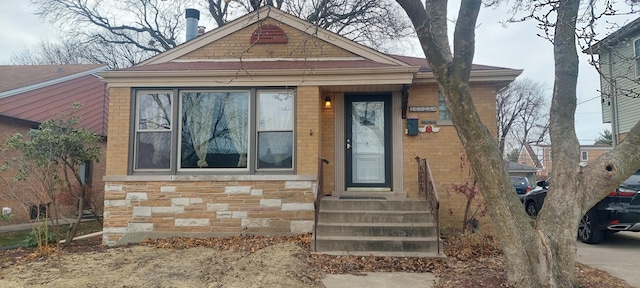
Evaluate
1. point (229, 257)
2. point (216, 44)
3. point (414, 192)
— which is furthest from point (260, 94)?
point (414, 192)

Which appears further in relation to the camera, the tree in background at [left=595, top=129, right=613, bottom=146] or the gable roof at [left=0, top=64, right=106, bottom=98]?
the tree in background at [left=595, top=129, right=613, bottom=146]

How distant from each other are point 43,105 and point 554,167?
12.9 meters

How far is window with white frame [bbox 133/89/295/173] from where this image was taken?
6.96m

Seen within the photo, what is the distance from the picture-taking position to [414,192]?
24.2 feet

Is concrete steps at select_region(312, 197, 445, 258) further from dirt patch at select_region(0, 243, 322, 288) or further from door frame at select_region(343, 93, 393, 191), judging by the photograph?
door frame at select_region(343, 93, 393, 191)

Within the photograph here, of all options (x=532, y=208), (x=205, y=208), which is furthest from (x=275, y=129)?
(x=532, y=208)

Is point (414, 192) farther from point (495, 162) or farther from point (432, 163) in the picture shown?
point (495, 162)

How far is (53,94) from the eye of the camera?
38.7 ft

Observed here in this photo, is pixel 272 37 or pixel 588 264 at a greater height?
pixel 272 37

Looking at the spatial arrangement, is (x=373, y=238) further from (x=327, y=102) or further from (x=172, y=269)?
(x=327, y=102)

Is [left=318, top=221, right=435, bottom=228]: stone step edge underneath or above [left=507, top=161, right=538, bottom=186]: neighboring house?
underneath

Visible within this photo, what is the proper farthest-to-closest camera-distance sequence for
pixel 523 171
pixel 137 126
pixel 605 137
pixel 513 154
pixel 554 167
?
pixel 513 154 → pixel 605 137 → pixel 523 171 → pixel 137 126 → pixel 554 167

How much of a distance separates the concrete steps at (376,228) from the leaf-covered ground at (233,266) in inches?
9.2

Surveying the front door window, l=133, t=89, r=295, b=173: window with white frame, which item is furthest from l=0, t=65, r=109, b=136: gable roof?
the front door window
